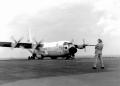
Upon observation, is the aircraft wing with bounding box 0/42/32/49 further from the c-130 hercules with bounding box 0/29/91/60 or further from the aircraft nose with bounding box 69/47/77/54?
the aircraft nose with bounding box 69/47/77/54

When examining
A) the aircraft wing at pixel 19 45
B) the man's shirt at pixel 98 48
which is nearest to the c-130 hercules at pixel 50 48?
the aircraft wing at pixel 19 45

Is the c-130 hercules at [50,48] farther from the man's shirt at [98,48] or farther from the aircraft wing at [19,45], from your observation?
the man's shirt at [98,48]

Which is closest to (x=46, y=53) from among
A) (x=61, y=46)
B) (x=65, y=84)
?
(x=61, y=46)

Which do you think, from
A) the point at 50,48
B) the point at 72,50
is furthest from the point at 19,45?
the point at 72,50

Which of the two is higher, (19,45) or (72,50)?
(19,45)

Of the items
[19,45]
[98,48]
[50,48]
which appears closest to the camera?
[98,48]

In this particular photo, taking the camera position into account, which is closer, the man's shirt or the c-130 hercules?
the man's shirt

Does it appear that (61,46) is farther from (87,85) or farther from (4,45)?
(87,85)

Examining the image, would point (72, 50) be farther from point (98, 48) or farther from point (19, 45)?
point (98, 48)

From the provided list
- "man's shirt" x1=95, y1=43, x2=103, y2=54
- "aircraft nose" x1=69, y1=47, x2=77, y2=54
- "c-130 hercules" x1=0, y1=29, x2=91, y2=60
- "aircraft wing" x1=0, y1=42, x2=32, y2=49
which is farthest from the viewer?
"aircraft wing" x1=0, y1=42, x2=32, y2=49

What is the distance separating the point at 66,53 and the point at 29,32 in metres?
22.6

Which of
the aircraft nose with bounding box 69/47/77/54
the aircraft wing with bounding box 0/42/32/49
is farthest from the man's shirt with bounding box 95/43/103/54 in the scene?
the aircraft wing with bounding box 0/42/32/49

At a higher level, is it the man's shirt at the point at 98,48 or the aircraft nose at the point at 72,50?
the man's shirt at the point at 98,48

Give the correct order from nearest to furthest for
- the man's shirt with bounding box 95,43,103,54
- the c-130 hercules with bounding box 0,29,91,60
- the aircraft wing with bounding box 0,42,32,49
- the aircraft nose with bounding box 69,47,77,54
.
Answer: the man's shirt with bounding box 95,43,103,54 → the aircraft nose with bounding box 69,47,77,54 → the c-130 hercules with bounding box 0,29,91,60 → the aircraft wing with bounding box 0,42,32,49
